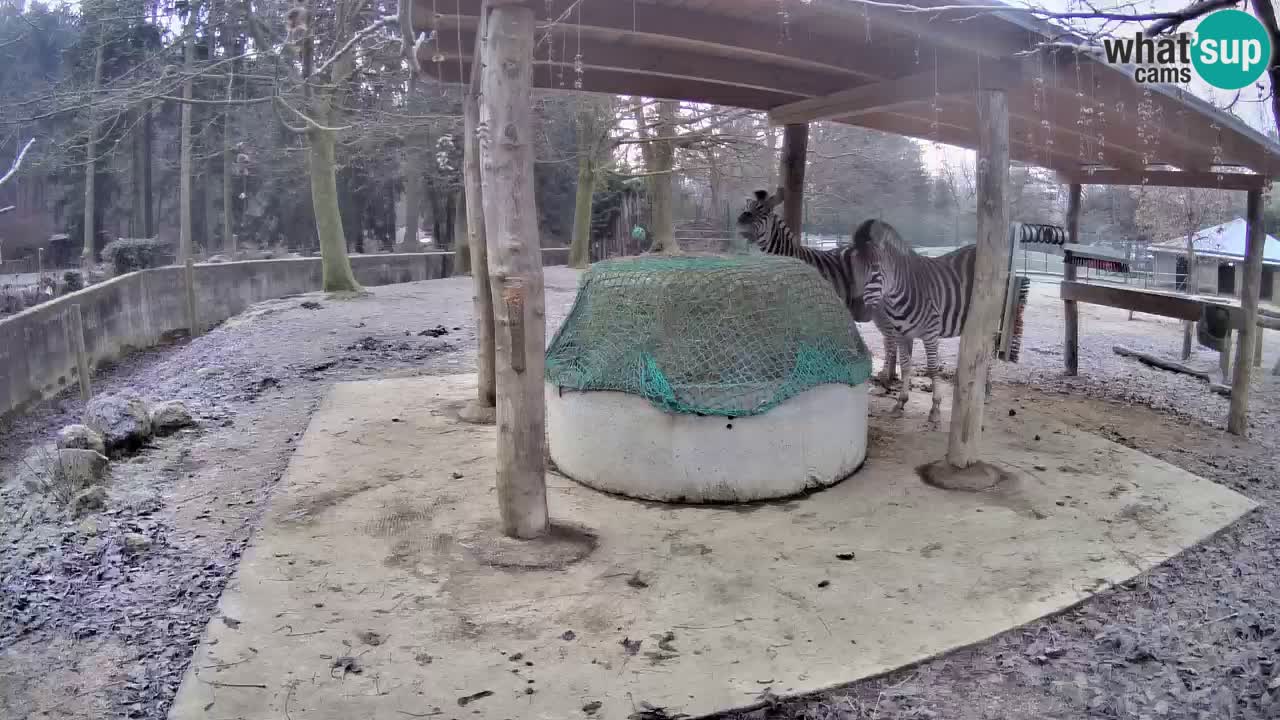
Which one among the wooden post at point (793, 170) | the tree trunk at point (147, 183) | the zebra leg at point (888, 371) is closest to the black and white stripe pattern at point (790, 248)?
the wooden post at point (793, 170)

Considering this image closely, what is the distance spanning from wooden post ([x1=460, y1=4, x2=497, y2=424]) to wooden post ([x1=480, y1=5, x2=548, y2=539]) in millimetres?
1891

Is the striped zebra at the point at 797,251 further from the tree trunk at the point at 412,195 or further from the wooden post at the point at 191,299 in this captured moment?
the tree trunk at the point at 412,195

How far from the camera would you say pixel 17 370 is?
32.7 feet

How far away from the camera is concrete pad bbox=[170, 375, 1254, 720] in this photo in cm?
314

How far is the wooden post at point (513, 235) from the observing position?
4.16m

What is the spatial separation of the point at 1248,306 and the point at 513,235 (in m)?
6.92

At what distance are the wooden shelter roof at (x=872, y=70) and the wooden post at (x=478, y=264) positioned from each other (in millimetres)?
438

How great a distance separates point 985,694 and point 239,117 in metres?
27.1

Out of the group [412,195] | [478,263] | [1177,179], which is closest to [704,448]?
[478,263]

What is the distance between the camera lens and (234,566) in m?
4.36

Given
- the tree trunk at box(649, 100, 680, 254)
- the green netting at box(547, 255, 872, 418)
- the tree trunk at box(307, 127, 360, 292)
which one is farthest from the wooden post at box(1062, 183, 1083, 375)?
the tree trunk at box(307, 127, 360, 292)

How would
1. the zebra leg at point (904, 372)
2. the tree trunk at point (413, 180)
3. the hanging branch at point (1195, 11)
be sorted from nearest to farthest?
the hanging branch at point (1195, 11) < the zebra leg at point (904, 372) < the tree trunk at point (413, 180)

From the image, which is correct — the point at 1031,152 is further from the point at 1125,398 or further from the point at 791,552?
the point at 791,552

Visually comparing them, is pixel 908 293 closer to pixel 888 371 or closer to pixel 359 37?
pixel 888 371
